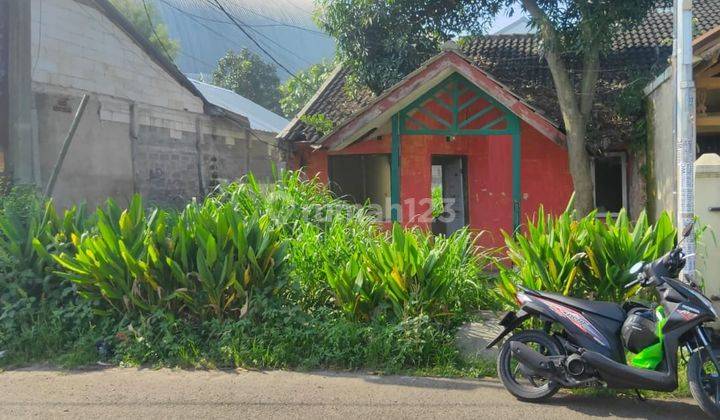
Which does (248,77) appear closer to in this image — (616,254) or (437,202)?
(437,202)

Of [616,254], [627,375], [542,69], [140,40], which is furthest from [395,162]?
[140,40]

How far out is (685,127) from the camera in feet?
17.3

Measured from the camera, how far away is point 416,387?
4.80 meters

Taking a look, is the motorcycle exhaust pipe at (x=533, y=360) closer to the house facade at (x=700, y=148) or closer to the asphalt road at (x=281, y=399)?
the asphalt road at (x=281, y=399)

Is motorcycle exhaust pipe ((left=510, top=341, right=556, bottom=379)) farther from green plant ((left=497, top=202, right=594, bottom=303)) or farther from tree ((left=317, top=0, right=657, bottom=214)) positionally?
tree ((left=317, top=0, right=657, bottom=214))

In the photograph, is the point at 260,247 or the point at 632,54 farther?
the point at 632,54

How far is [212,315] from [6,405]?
185cm

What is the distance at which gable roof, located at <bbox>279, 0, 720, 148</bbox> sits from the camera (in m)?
10.5

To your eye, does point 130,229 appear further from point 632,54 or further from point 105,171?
point 632,54

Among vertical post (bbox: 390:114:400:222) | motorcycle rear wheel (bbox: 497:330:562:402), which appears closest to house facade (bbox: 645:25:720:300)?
motorcycle rear wheel (bbox: 497:330:562:402)

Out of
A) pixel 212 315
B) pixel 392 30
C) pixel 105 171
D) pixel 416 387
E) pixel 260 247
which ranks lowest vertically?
pixel 416 387

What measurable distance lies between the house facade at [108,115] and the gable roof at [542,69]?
12.6 feet

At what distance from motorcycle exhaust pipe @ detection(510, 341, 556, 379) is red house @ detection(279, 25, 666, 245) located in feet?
13.1

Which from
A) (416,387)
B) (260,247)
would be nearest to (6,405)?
(260,247)
